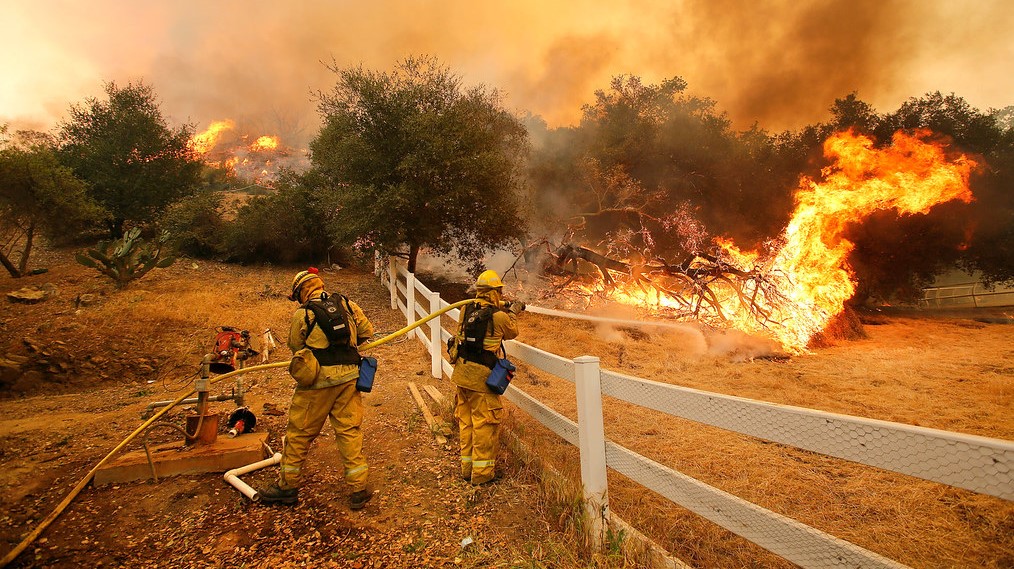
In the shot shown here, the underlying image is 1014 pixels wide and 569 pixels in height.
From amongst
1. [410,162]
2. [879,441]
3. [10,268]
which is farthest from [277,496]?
[10,268]

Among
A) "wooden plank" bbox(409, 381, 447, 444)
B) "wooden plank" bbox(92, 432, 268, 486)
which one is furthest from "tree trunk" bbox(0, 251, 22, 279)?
"wooden plank" bbox(409, 381, 447, 444)

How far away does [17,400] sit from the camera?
Result: 7.51 metres

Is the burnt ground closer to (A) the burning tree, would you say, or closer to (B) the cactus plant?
(B) the cactus plant

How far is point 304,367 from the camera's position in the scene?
4.07m

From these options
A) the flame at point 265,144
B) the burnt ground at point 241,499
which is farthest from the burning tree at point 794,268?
the flame at point 265,144

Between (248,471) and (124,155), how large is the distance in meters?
19.9

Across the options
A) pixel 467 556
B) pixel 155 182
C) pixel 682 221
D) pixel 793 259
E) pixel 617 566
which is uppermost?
pixel 155 182

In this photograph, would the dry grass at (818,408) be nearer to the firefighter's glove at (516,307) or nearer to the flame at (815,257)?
the flame at (815,257)

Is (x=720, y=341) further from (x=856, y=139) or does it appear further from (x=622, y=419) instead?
(x=856, y=139)

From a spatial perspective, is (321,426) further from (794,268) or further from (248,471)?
(794,268)

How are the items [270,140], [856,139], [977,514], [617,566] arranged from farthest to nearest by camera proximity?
1. [270,140]
2. [856,139]
3. [977,514]
4. [617,566]

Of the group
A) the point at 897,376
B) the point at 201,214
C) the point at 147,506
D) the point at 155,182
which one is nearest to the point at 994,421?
the point at 897,376

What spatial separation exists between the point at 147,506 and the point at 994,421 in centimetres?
1017

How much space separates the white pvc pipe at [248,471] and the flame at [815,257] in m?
11.0
